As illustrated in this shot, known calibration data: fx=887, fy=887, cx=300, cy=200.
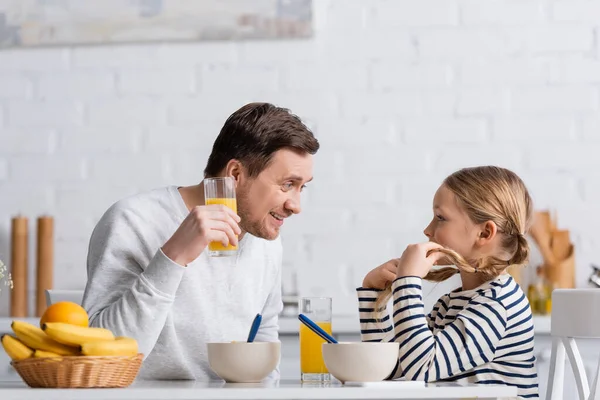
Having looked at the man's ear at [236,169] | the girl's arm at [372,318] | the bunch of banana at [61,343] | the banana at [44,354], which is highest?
the man's ear at [236,169]

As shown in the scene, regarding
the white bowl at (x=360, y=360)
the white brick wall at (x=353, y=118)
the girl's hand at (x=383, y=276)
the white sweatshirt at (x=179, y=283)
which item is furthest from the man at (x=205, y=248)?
the white brick wall at (x=353, y=118)

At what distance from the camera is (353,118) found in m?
3.12

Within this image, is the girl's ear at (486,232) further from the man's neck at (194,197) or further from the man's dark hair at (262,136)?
the man's neck at (194,197)

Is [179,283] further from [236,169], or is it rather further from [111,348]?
[111,348]

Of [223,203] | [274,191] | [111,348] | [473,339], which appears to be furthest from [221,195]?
[473,339]

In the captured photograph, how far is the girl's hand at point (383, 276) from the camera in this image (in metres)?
1.86

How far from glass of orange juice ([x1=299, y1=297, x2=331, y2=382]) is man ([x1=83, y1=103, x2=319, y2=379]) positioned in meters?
0.26

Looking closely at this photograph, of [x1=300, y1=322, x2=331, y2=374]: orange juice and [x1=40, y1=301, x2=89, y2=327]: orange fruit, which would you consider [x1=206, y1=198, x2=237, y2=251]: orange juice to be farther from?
[x1=40, y1=301, x2=89, y2=327]: orange fruit

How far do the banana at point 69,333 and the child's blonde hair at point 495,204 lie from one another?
2.45 feet

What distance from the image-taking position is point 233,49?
3.16 meters

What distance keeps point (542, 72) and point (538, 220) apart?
524mm

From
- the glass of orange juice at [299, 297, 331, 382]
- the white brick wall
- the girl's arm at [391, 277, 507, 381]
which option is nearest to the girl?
the girl's arm at [391, 277, 507, 381]

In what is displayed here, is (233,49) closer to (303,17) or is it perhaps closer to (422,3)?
(303,17)

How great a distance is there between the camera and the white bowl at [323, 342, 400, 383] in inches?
52.2
